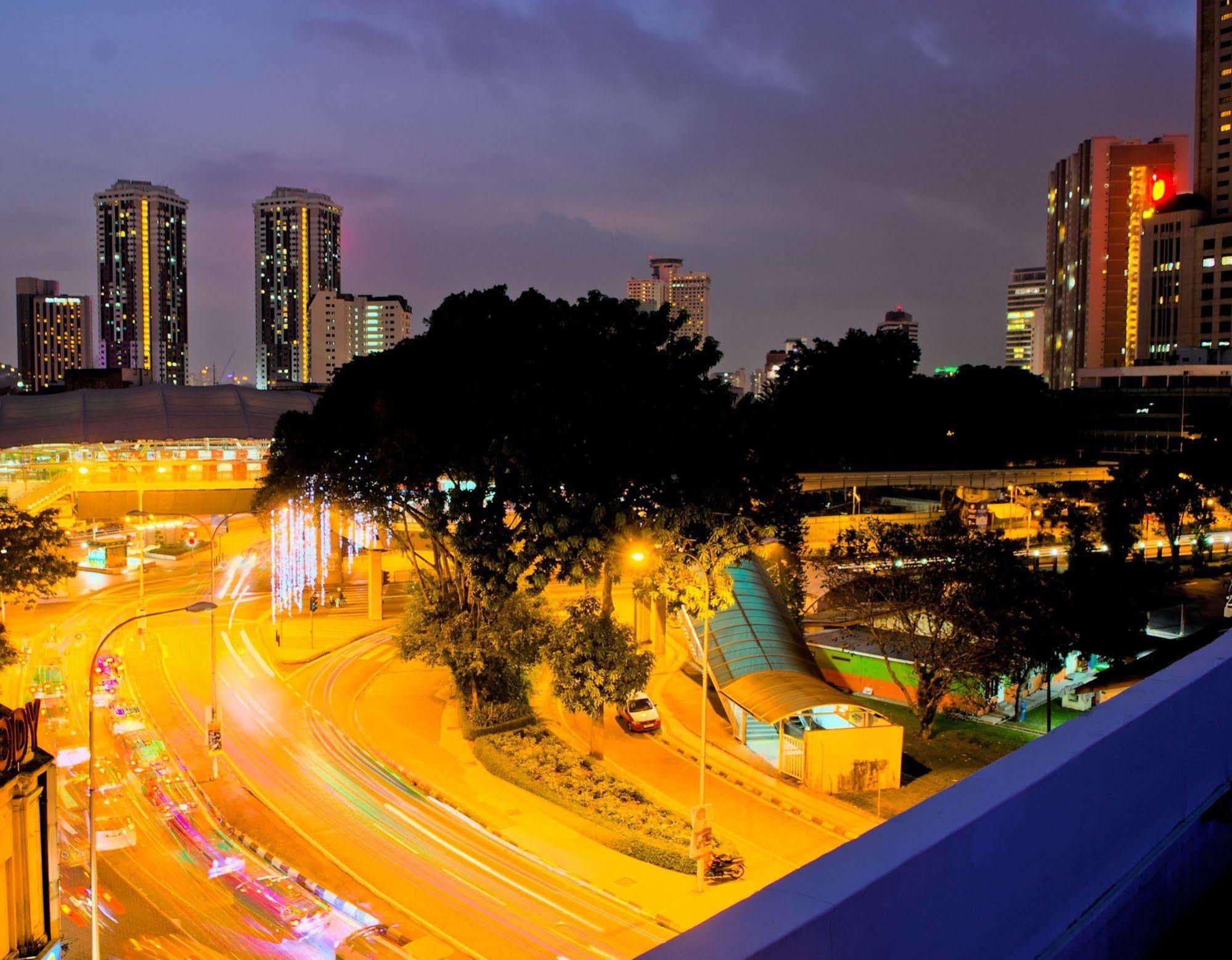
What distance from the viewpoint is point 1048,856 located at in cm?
296

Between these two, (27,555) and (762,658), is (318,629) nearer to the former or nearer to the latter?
(27,555)

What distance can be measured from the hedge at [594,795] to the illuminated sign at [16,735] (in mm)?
12233

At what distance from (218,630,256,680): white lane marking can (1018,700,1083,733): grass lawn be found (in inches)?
1005

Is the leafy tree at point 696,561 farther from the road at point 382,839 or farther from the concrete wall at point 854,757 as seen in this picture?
the road at point 382,839

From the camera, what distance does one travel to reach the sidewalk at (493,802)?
18922mm

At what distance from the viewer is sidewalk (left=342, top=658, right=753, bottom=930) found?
62.1 ft

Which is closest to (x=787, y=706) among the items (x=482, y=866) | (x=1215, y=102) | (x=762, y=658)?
(x=762, y=658)

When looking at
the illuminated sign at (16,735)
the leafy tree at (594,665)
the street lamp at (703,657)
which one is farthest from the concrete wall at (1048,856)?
the leafy tree at (594,665)

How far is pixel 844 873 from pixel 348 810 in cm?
2252

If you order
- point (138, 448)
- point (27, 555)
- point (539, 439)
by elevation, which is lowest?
point (27, 555)

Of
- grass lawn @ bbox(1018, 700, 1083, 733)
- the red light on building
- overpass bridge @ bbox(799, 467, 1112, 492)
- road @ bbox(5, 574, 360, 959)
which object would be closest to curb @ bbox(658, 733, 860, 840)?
grass lawn @ bbox(1018, 700, 1083, 733)

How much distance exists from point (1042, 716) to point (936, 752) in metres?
6.08

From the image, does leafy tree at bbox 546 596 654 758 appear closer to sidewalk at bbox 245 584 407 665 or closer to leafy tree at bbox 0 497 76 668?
leafy tree at bbox 0 497 76 668

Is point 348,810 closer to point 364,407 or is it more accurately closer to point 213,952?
point 213,952
